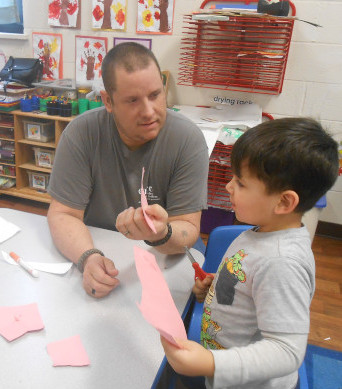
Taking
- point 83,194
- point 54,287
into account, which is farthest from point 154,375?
point 83,194

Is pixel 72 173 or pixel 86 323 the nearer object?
pixel 86 323

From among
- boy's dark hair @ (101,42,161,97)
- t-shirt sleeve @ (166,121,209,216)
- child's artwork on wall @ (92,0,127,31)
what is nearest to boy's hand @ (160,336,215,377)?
t-shirt sleeve @ (166,121,209,216)

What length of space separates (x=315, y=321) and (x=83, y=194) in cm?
134

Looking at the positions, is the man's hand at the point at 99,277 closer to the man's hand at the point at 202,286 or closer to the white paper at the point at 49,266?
the white paper at the point at 49,266

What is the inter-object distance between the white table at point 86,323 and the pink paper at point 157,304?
0.08 metres

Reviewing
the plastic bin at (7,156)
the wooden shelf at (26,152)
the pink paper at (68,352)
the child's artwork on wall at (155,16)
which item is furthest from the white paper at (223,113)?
the pink paper at (68,352)

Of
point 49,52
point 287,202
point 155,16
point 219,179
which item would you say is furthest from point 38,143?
point 287,202

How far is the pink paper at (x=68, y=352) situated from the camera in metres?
0.64

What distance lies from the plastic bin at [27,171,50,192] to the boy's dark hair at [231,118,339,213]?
2426 millimetres

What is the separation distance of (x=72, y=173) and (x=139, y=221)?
0.42 meters

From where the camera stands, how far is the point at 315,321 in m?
1.75

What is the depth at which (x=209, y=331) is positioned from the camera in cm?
77

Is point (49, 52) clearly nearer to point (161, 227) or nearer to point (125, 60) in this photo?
point (125, 60)

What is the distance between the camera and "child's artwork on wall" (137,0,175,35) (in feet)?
7.82
